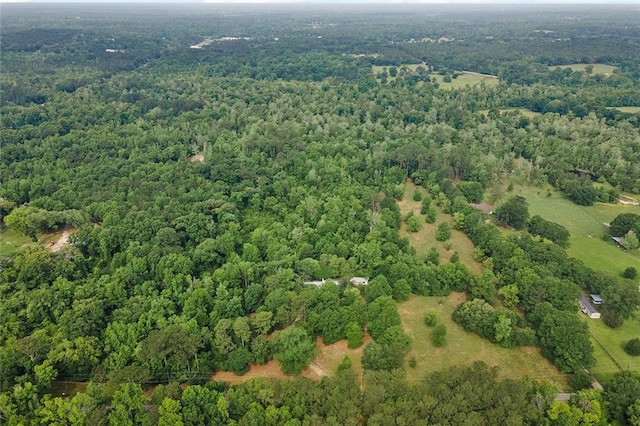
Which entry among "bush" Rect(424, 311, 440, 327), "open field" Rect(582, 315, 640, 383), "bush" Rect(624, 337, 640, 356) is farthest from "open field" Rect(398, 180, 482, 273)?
"bush" Rect(624, 337, 640, 356)

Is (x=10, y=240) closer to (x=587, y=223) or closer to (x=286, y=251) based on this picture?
(x=286, y=251)

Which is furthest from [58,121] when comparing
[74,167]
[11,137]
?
[74,167]

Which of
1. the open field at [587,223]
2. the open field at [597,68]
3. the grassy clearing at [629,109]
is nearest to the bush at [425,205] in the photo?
the open field at [587,223]

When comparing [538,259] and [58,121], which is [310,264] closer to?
[538,259]

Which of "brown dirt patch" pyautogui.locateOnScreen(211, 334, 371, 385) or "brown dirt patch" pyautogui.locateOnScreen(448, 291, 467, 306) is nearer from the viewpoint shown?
"brown dirt patch" pyautogui.locateOnScreen(211, 334, 371, 385)

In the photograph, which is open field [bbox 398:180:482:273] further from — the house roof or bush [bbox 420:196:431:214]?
the house roof

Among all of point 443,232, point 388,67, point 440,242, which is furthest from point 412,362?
point 388,67
